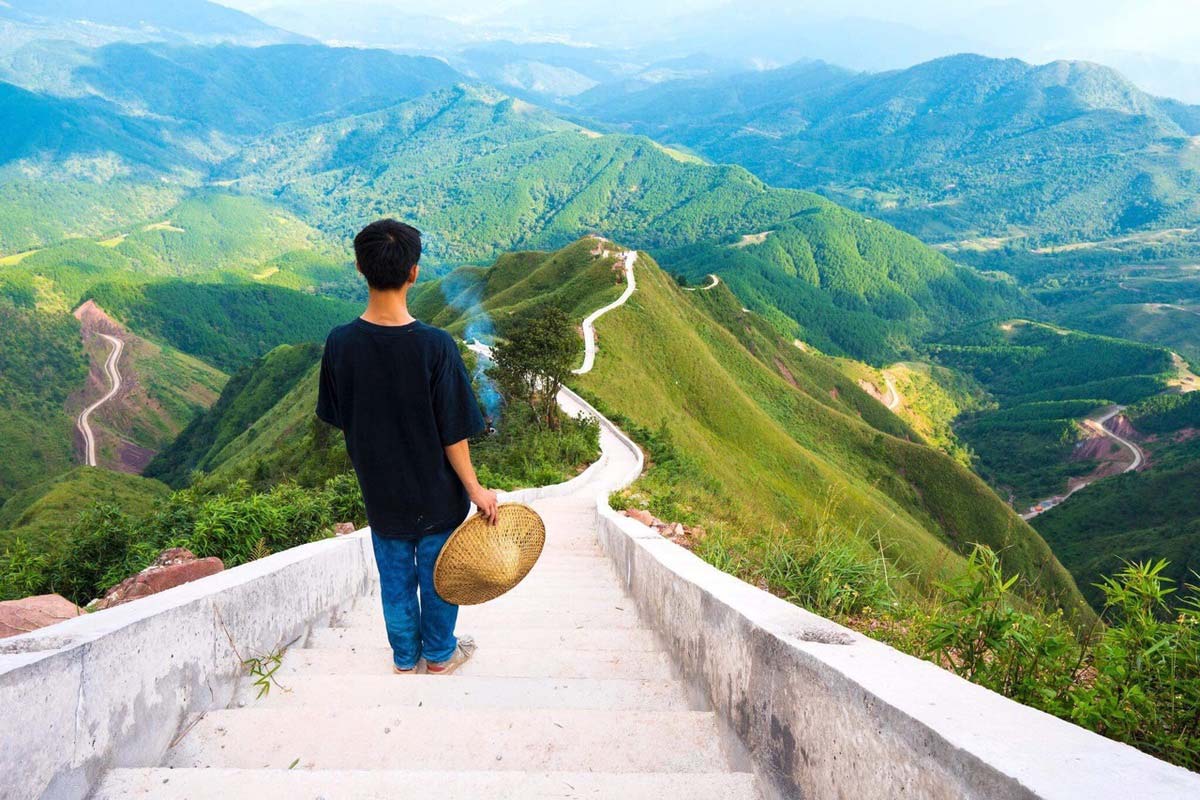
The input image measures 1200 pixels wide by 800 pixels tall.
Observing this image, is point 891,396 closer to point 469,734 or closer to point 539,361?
point 539,361

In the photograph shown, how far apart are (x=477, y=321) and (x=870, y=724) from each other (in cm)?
4579

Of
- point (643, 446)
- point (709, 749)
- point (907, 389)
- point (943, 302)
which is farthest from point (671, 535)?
point (943, 302)

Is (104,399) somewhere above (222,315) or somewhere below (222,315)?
below

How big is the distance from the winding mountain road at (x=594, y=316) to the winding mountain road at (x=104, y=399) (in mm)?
65958

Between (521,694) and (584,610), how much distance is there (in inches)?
88.6

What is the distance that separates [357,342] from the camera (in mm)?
3412

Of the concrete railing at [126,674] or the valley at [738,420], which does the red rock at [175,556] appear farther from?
the concrete railing at [126,674]

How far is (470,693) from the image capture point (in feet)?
11.3

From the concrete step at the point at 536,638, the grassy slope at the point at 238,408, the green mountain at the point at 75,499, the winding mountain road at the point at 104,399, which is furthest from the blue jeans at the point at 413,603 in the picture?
the winding mountain road at the point at 104,399

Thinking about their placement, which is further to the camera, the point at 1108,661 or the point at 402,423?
the point at 402,423

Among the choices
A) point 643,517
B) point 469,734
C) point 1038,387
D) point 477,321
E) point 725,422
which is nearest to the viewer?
point 469,734

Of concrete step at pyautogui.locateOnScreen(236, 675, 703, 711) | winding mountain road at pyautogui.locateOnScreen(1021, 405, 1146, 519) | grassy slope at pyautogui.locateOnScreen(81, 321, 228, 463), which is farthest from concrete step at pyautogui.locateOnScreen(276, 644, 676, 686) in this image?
grassy slope at pyautogui.locateOnScreen(81, 321, 228, 463)

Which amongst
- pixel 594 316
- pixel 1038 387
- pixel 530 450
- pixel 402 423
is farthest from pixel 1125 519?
pixel 402 423

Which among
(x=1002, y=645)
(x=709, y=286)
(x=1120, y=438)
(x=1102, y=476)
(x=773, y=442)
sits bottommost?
(x=1102, y=476)
